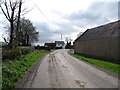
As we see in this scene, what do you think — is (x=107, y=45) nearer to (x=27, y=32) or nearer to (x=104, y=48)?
(x=104, y=48)

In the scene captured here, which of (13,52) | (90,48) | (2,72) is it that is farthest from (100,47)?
(2,72)

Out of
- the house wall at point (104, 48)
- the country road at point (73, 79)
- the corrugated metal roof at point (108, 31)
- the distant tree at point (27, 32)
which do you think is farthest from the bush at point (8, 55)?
the distant tree at point (27, 32)

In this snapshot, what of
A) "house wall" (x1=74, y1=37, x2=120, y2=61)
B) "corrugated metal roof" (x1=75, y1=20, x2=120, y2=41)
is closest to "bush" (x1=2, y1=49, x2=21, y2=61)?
"house wall" (x1=74, y1=37, x2=120, y2=61)

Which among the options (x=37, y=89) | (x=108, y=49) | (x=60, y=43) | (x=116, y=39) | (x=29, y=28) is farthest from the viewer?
(x=60, y=43)

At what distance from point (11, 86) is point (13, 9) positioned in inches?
630

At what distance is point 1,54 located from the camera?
35.4 feet

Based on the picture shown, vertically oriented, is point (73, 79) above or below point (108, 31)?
below

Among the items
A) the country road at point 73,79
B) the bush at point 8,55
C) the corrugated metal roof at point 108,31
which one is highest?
the corrugated metal roof at point 108,31

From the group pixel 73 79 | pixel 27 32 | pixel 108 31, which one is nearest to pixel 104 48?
pixel 108 31

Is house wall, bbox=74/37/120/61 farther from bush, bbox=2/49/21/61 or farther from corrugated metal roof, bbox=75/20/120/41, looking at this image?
bush, bbox=2/49/21/61

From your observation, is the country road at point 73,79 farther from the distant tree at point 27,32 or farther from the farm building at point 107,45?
the distant tree at point 27,32

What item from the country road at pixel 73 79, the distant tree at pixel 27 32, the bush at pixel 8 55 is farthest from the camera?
the distant tree at pixel 27 32

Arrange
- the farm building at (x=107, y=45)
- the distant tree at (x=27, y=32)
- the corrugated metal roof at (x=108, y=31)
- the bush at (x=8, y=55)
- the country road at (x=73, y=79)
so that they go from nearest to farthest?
1. the country road at (x=73, y=79)
2. the bush at (x=8, y=55)
3. the farm building at (x=107, y=45)
4. the corrugated metal roof at (x=108, y=31)
5. the distant tree at (x=27, y=32)

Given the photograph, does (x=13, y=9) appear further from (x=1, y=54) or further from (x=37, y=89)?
(x=37, y=89)
